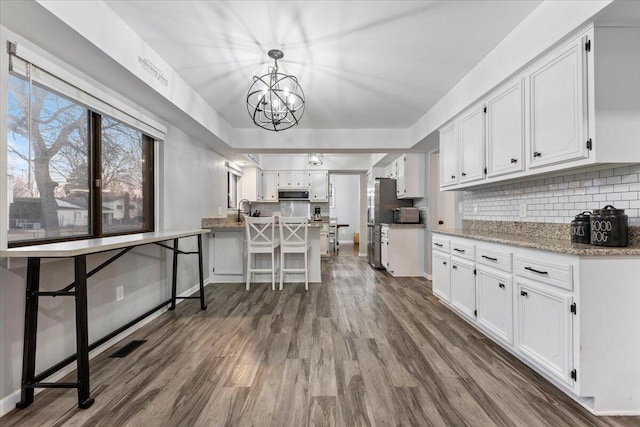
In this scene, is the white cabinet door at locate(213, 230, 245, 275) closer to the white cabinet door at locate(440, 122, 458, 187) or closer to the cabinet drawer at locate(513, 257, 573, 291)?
the white cabinet door at locate(440, 122, 458, 187)

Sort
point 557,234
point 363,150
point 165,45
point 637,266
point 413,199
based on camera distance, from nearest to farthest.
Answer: point 637,266
point 557,234
point 165,45
point 363,150
point 413,199

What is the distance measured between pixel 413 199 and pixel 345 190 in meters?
5.58

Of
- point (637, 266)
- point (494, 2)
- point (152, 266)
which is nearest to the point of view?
point (637, 266)

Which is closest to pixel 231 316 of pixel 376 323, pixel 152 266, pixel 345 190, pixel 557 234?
pixel 152 266

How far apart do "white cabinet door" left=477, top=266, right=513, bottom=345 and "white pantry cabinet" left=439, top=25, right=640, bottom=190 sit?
32.5 inches

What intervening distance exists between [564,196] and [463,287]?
1.14 m

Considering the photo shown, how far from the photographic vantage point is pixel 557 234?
2.21 meters

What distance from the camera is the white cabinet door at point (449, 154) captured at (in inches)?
128

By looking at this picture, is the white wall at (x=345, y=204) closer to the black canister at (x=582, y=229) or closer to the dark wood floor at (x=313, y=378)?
the dark wood floor at (x=313, y=378)

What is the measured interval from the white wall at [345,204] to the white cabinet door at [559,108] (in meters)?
8.76

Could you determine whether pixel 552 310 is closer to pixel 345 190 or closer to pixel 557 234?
pixel 557 234

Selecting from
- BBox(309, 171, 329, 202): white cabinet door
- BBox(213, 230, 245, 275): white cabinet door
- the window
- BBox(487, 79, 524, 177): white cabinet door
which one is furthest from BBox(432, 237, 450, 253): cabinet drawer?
BBox(309, 171, 329, 202): white cabinet door

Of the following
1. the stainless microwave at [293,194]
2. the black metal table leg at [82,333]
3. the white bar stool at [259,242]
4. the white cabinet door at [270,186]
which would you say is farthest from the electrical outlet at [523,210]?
the white cabinet door at [270,186]

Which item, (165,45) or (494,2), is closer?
(494,2)
